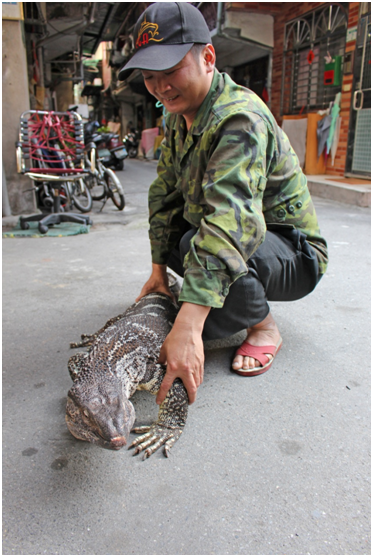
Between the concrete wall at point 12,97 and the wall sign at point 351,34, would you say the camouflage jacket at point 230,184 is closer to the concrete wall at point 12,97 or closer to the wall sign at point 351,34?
the concrete wall at point 12,97

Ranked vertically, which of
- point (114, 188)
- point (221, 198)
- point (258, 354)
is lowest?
point (258, 354)

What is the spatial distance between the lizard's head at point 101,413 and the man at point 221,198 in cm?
17

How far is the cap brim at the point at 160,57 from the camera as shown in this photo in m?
1.50

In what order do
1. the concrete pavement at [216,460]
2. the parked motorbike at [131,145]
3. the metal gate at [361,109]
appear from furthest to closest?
the parked motorbike at [131,145] < the metal gate at [361,109] < the concrete pavement at [216,460]

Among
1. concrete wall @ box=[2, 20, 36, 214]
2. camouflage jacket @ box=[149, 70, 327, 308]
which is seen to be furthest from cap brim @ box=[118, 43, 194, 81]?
concrete wall @ box=[2, 20, 36, 214]

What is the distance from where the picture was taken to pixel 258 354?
2.12 metres

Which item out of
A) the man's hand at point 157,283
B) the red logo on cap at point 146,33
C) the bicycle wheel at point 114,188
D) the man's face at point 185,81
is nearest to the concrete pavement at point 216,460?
the man's hand at point 157,283

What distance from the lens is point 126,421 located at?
4.83ft

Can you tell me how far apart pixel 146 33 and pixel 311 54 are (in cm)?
894

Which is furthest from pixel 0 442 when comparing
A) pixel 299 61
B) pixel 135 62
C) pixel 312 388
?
pixel 299 61

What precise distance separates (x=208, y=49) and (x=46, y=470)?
169cm

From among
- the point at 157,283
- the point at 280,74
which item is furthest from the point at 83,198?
the point at 280,74

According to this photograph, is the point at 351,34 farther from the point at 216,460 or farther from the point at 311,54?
the point at 216,460

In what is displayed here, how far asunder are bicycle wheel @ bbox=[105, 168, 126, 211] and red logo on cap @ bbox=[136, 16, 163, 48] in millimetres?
5023
